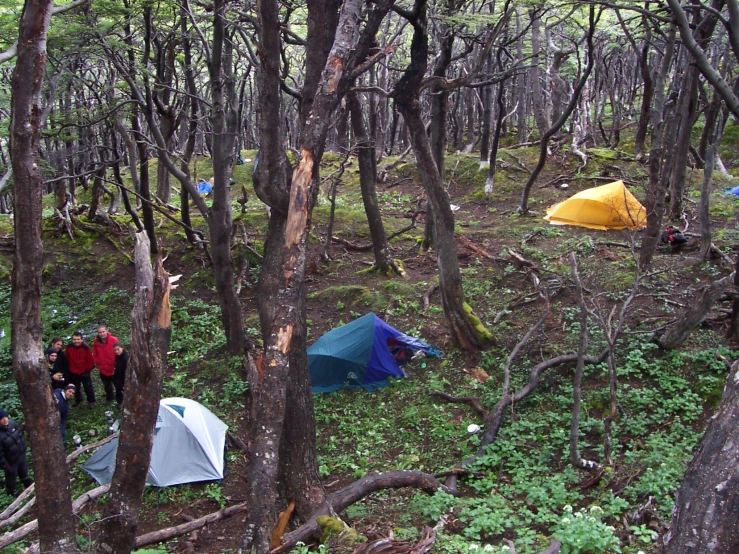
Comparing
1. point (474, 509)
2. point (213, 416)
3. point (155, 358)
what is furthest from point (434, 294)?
point (155, 358)

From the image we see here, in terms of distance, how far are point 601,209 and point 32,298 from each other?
1308 centimetres

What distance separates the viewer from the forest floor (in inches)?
232

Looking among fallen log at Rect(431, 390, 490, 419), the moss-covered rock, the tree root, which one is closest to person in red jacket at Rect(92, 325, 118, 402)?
fallen log at Rect(431, 390, 490, 419)

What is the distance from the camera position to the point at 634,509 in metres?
5.35

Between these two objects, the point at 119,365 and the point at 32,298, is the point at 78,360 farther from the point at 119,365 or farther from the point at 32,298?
the point at 32,298

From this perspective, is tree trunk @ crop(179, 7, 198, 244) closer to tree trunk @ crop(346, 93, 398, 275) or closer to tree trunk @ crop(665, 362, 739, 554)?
tree trunk @ crop(346, 93, 398, 275)

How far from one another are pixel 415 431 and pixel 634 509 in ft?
12.8

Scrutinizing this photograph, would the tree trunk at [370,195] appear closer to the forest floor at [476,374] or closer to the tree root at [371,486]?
the forest floor at [476,374]

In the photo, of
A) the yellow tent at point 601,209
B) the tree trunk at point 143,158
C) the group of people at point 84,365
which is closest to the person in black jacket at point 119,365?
the group of people at point 84,365

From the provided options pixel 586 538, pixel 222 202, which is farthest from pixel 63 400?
pixel 586 538

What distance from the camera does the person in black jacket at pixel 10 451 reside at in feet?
26.8

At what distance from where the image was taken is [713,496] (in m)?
2.04

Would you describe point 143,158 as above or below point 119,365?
above

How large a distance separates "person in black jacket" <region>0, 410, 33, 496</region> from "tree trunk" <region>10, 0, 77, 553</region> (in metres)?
4.37
